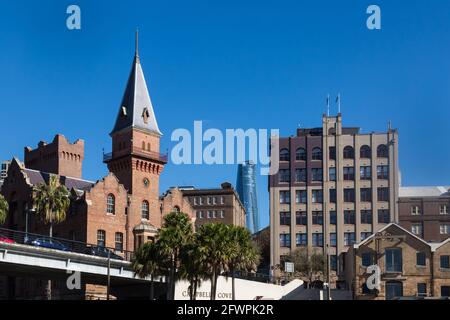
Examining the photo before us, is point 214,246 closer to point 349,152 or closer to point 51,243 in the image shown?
point 51,243

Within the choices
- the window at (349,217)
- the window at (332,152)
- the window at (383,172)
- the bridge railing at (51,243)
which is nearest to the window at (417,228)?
the window at (383,172)

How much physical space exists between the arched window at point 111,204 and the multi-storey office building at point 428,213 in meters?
57.4

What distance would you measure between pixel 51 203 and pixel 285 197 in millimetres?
62144

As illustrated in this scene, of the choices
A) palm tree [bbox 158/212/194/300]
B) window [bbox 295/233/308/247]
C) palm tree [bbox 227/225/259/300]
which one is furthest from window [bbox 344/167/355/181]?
palm tree [bbox 158/212/194/300]

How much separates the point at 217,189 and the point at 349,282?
69.4 m

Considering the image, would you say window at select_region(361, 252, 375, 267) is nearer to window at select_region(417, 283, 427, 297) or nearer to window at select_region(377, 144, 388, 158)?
window at select_region(417, 283, 427, 297)

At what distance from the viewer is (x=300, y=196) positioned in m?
136

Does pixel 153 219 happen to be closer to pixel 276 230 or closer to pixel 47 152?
pixel 47 152


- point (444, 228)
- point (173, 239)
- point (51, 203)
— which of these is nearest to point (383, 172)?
point (444, 228)

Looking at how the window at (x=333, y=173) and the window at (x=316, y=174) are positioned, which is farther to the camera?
the window at (x=316, y=174)

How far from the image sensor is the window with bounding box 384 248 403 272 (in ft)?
265

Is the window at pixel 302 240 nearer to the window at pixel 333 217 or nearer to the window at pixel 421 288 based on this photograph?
the window at pixel 333 217

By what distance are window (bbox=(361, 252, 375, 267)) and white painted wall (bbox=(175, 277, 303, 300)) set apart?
8.55 meters

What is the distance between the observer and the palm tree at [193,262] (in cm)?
6144
